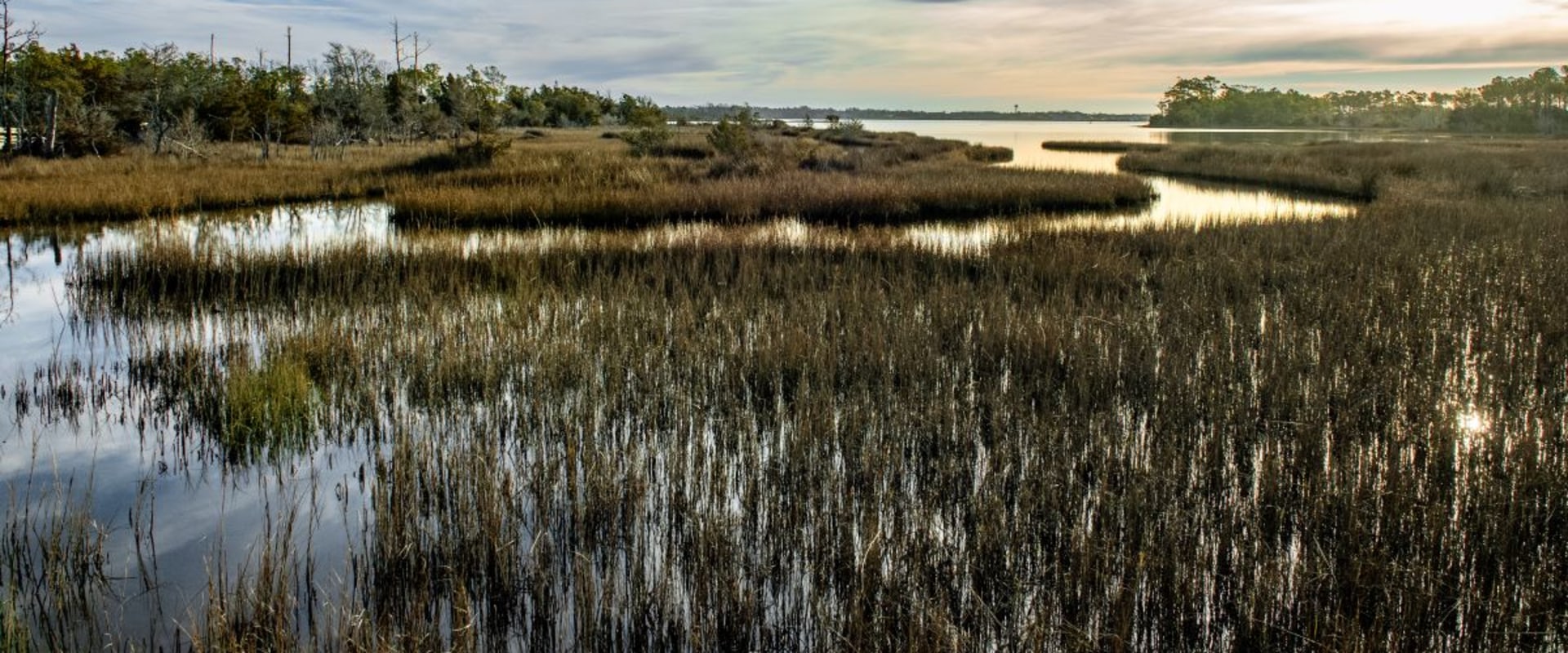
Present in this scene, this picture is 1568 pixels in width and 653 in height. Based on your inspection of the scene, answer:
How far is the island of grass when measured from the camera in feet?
60.0

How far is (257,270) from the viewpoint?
1114 centimetres

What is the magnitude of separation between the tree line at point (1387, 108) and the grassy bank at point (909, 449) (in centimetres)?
8577

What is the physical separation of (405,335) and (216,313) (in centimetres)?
308

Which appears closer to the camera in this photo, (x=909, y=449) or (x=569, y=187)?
(x=909, y=449)

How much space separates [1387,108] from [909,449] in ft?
559

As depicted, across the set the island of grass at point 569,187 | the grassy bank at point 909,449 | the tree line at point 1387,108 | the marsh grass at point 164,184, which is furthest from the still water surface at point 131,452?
the tree line at point 1387,108

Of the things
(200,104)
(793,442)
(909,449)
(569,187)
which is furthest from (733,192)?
(200,104)

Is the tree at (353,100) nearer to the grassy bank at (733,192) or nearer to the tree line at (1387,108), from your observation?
the grassy bank at (733,192)

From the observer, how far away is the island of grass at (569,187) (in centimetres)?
1828

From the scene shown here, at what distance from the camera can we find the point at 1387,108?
5689 inches

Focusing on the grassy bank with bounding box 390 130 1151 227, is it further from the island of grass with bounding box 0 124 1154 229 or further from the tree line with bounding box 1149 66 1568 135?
the tree line with bounding box 1149 66 1568 135

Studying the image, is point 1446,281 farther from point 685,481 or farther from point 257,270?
point 257,270

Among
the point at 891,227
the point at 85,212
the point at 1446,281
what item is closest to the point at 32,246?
the point at 85,212

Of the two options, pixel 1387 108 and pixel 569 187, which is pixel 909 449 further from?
pixel 1387 108
